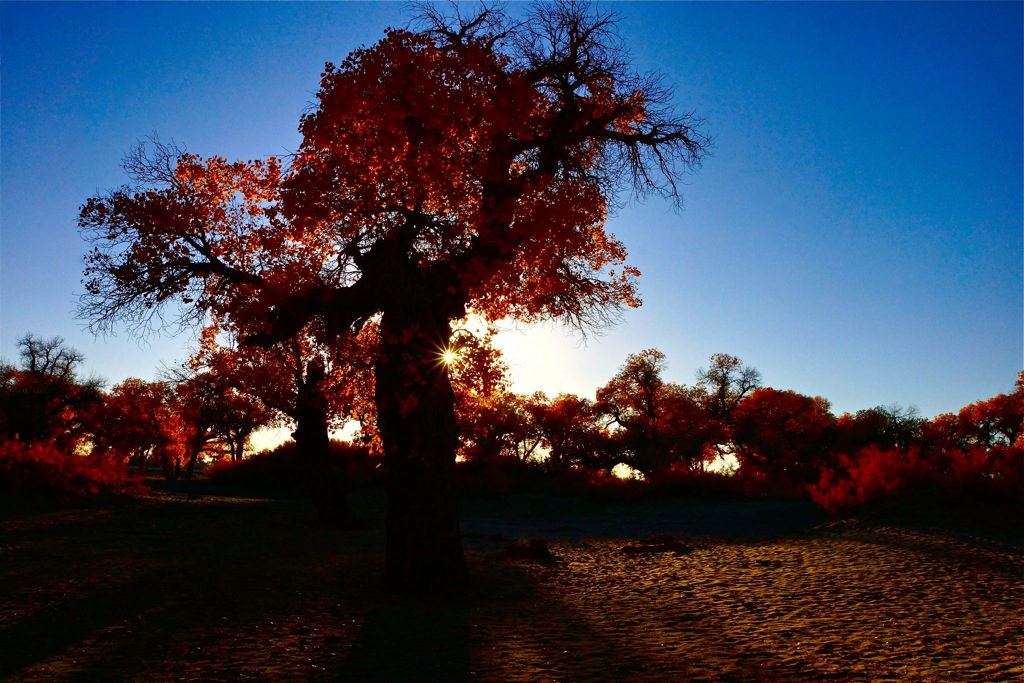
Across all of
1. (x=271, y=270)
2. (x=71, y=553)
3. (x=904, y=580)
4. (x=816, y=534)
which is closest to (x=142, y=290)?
(x=271, y=270)

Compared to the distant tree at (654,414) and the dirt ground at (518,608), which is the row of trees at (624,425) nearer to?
the distant tree at (654,414)

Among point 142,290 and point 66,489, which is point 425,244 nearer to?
point 142,290

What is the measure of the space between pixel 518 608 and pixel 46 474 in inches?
593

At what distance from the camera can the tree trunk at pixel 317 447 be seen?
16094 mm

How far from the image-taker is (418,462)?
1007cm

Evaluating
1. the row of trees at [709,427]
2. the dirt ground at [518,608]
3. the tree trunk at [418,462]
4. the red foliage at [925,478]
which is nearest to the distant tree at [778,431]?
the row of trees at [709,427]

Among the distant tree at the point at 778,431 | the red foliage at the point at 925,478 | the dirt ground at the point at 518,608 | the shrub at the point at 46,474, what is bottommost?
the dirt ground at the point at 518,608

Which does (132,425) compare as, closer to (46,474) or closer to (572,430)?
(572,430)

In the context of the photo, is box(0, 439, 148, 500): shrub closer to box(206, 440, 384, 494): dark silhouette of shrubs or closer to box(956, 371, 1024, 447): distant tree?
box(206, 440, 384, 494): dark silhouette of shrubs

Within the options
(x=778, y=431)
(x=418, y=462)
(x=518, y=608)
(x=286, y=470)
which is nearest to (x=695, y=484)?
(x=418, y=462)

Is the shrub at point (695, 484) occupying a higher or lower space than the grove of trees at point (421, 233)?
lower

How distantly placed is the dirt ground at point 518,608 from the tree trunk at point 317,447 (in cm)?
195

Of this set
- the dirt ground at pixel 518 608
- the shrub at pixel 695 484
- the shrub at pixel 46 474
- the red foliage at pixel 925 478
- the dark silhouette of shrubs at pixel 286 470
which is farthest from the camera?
the dark silhouette of shrubs at pixel 286 470

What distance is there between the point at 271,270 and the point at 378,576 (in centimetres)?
517
